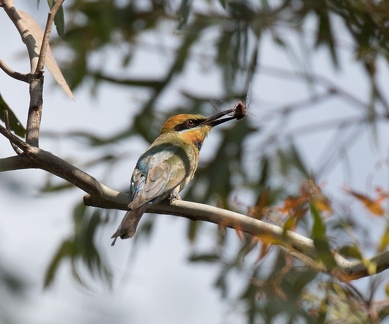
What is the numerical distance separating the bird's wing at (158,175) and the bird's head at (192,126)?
262mm

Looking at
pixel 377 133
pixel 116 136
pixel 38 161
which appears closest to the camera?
pixel 38 161

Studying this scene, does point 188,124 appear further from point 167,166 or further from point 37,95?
point 37,95

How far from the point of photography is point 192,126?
12.0 ft

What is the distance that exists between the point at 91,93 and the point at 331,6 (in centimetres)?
183

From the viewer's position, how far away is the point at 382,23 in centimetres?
331

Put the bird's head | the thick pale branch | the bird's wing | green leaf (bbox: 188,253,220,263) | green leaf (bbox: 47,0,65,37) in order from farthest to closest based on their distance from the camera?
green leaf (bbox: 188,253,220,263) → the bird's head → the bird's wing → green leaf (bbox: 47,0,65,37) → the thick pale branch

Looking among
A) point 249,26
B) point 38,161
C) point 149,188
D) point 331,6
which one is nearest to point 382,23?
A: point 331,6

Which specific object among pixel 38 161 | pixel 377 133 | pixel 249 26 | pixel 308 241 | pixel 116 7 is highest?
pixel 116 7

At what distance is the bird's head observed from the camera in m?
3.58

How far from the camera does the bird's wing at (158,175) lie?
264cm

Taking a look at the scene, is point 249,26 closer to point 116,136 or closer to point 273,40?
point 273,40

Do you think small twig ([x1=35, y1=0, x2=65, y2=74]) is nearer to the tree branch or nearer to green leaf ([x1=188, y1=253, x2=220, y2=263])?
the tree branch

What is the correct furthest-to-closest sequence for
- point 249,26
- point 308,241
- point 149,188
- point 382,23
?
point 249,26
point 382,23
point 149,188
point 308,241

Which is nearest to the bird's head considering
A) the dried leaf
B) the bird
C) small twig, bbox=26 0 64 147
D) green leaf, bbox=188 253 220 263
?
the bird
